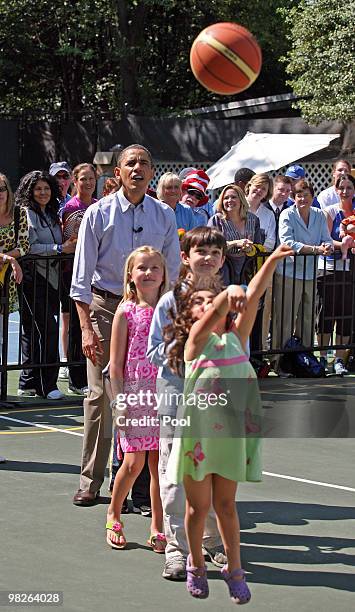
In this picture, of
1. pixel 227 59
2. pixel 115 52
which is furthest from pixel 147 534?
pixel 115 52

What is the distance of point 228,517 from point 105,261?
2.45 meters

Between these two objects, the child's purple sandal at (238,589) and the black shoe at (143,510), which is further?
the black shoe at (143,510)

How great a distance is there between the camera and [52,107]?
42.2 metres

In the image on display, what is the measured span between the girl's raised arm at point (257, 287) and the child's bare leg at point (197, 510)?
0.73m

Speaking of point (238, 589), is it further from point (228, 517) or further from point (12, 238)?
point (12, 238)

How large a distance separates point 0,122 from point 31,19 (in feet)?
19.4

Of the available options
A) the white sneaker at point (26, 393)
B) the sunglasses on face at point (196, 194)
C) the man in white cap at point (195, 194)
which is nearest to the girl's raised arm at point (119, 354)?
the white sneaker at point (26, 393)

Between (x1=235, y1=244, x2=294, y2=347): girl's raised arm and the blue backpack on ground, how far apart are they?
755 cm

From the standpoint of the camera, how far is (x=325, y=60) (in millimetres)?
29562

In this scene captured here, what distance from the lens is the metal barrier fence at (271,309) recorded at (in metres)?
11.8

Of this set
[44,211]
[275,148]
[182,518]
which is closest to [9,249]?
[44,211]

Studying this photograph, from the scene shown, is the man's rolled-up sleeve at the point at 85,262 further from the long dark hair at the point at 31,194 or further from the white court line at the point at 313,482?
the long dark hair at the point at 31,194

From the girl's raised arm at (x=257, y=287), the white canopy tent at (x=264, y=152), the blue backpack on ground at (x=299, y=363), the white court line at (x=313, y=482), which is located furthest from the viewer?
the white canopy tent at (x=264, y=152)

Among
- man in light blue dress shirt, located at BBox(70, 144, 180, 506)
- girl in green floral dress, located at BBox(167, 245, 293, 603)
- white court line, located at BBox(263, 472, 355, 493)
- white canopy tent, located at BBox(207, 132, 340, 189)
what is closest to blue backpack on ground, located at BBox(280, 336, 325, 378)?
white court line, located at BBox(263, 472, 355, 493)
